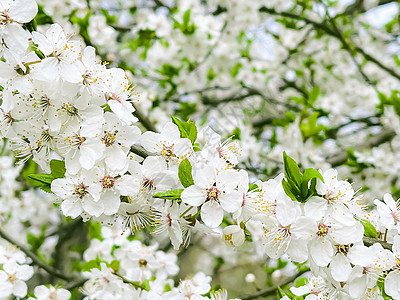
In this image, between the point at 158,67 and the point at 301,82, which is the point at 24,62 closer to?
the point at 158,67

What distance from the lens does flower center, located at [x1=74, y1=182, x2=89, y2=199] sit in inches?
52.0

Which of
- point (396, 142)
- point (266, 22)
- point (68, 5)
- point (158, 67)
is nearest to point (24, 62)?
point (68, 5)

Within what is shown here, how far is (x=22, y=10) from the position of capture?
1250mm

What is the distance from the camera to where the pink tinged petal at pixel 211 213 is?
4.14 feet

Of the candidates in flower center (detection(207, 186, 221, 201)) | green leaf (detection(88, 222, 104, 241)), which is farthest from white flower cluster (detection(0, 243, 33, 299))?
flower center (detection(207, 186, 221, 201))

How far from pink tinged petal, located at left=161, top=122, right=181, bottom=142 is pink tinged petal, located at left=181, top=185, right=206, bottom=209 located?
0.19m

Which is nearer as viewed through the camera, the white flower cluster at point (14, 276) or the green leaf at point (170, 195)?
the green leaf at point (170, 195)

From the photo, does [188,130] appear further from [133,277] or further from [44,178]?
[133,277]

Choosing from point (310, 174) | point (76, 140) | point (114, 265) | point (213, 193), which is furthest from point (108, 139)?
point (114, 265)

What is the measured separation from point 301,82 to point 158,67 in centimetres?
162

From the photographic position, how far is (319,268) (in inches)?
51.6

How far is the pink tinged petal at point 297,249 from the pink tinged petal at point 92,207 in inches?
21.1

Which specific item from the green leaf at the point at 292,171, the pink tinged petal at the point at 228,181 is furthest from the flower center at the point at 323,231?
the pink tinged petal at the point at 228,181

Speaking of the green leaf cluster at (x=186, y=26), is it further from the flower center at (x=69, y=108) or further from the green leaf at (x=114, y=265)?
the flower center at (x=69, y=108)
